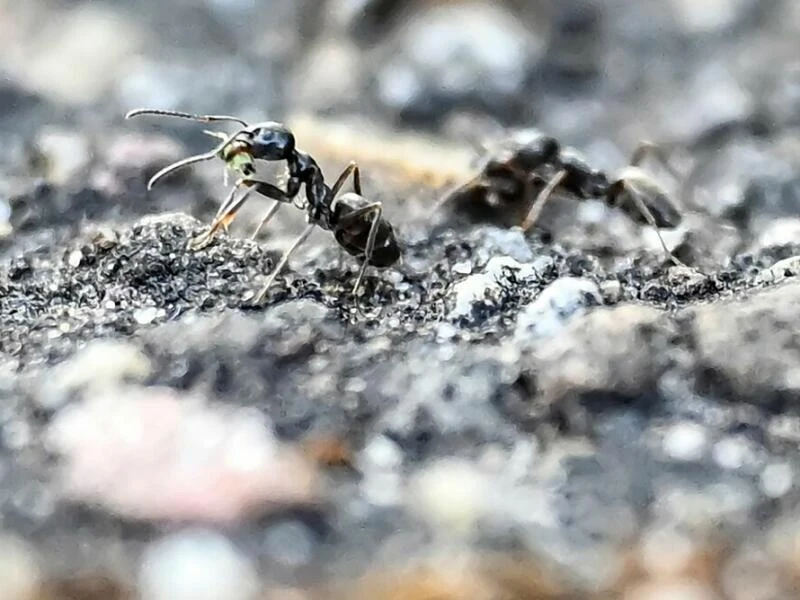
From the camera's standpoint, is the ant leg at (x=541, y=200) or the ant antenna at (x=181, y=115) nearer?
the ant antenna at (x=181, y=115)

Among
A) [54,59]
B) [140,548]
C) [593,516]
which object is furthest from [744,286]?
[54,59]

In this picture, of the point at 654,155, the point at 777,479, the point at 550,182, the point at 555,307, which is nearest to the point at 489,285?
the point at 555,307

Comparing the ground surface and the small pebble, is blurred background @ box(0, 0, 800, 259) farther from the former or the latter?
the small pebble

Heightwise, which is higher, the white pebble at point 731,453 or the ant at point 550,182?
the ant at point 550,182

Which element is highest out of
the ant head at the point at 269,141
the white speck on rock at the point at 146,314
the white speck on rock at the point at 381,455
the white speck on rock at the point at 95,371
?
the ant head at the point at 269,141

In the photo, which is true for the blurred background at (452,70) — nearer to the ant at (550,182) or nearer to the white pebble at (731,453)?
the ant at (550,182)

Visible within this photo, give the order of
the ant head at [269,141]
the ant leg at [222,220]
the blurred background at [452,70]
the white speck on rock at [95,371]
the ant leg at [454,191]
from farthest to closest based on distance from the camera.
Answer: the blurred background at [452,70]
the ant leg at [454,191]
the ant head at [269,141]
the ant leg at [222,220]
the white speck on rock at [95,371]

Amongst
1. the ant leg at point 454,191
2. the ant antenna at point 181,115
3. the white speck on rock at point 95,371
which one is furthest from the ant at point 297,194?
the white speck on rock at point 95,371
